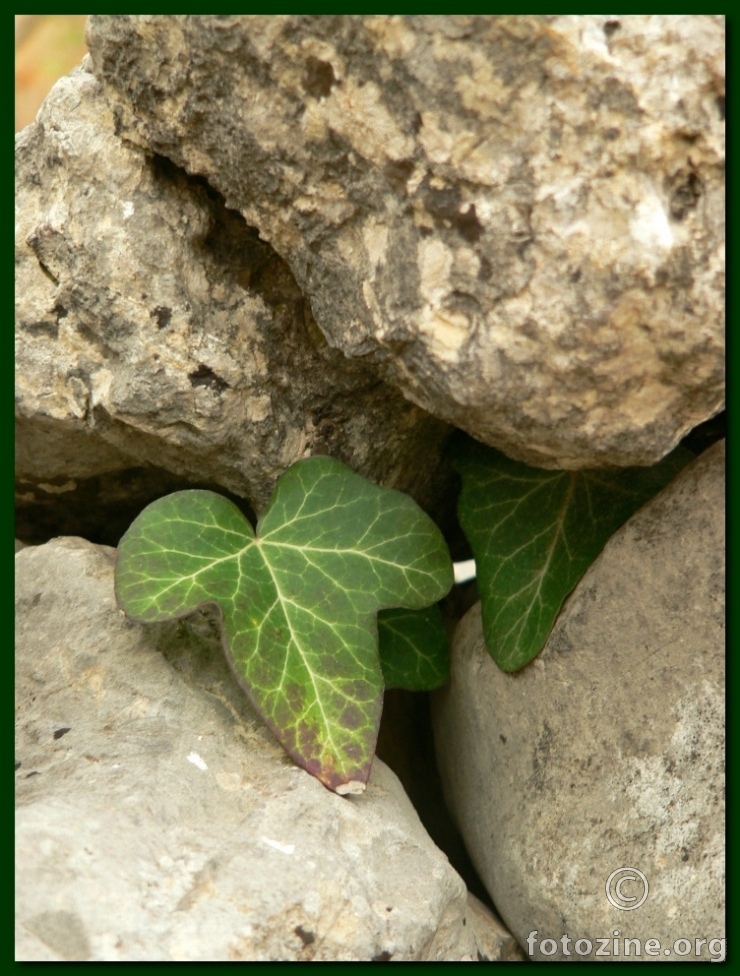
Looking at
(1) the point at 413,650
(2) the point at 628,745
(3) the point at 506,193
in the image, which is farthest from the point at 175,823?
(3) the point at 506,193

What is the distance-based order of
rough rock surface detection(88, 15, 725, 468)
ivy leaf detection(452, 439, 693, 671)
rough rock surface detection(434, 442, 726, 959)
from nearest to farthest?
rough rock surface detection(88, 15, 725, 468), rough rock surface detection(434, 442, 726, 959), ivy leaf detection(452, 439, 693, 671)

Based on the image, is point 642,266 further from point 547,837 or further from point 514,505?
point 547,837

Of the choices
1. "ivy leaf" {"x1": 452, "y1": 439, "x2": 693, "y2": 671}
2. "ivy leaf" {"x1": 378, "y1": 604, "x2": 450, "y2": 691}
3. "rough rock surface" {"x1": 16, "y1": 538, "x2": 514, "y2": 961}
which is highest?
"ivy leaf" {"x1": 452, "y1": 439, "x2": 693, "y2": 671}

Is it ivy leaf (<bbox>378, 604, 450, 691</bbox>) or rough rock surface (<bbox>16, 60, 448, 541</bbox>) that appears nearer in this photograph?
rough rock surface (<bbox>16, 60, 448, 541</bbox>)
